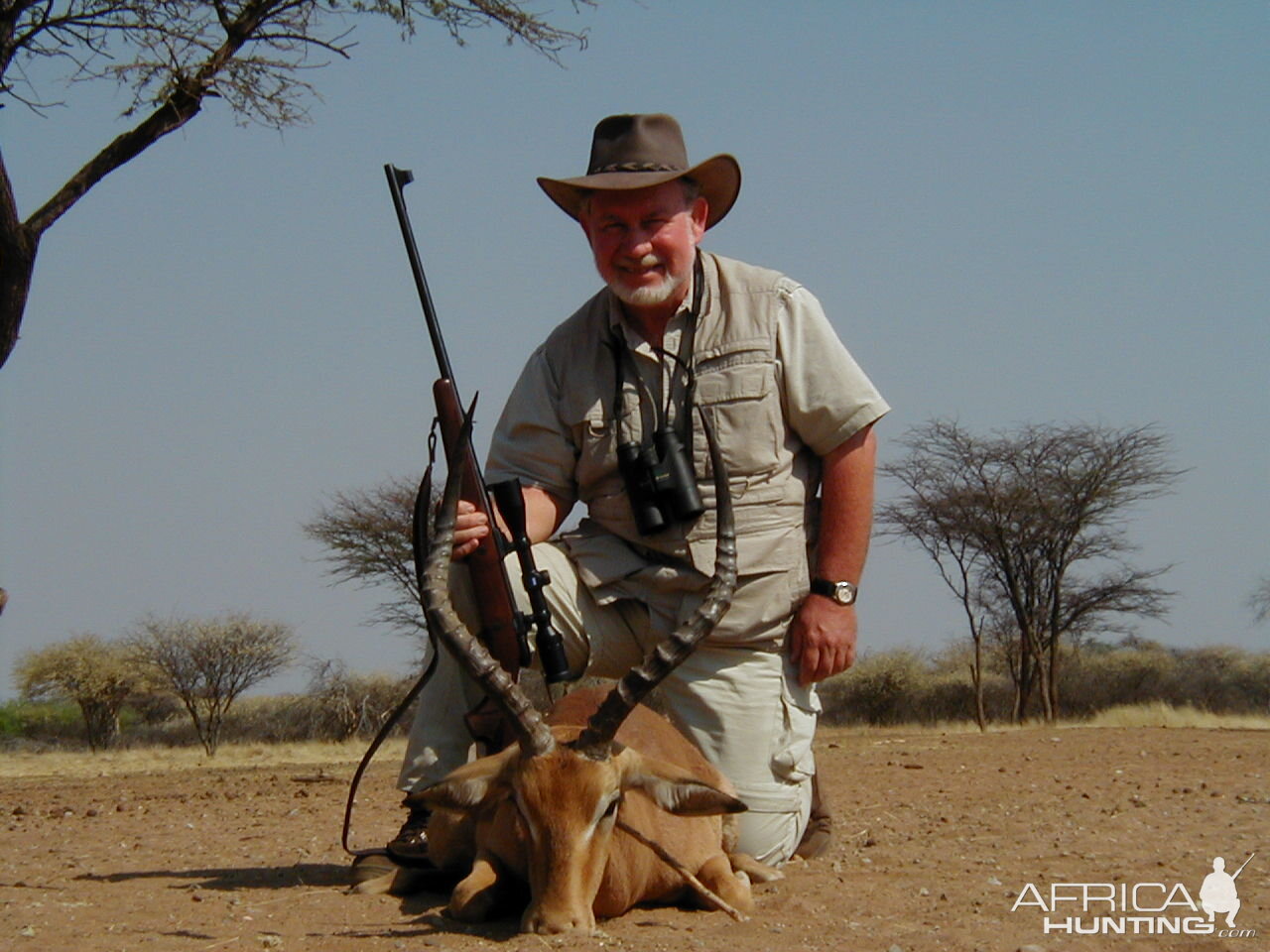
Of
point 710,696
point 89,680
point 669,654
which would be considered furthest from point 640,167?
point 89,680

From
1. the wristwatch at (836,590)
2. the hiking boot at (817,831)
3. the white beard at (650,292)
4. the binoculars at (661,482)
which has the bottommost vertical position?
the hiking boot at (817,831)

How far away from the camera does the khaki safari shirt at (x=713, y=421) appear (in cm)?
591

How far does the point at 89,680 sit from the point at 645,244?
23078mm

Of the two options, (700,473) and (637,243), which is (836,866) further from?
(637,243)

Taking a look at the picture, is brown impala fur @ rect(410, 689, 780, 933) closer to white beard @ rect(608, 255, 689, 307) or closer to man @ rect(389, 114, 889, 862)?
man @ rect(389, 114, 889, 862)

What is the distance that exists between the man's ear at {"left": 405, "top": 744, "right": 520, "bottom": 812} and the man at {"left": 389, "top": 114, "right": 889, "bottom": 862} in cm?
87

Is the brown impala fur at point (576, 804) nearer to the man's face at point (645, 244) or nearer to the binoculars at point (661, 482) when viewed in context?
the binoculars at point (661, 482)

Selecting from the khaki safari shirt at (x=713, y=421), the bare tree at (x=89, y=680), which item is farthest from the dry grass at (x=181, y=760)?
the khaki safari shirt at (x=713, y=421)

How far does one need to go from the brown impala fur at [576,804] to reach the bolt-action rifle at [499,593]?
1.07 feet

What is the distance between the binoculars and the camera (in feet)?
19.2

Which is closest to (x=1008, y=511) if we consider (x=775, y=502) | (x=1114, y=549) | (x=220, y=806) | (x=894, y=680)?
(x=1114, y=549)

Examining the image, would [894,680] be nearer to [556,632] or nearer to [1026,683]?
[1026,683]

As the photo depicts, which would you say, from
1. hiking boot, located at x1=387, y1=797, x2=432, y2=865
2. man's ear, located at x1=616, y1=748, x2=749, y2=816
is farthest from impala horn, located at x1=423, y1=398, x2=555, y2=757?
hiking boot, located at x1=387, y1=797, x2=432, y2=865

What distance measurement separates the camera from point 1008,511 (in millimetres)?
25422
